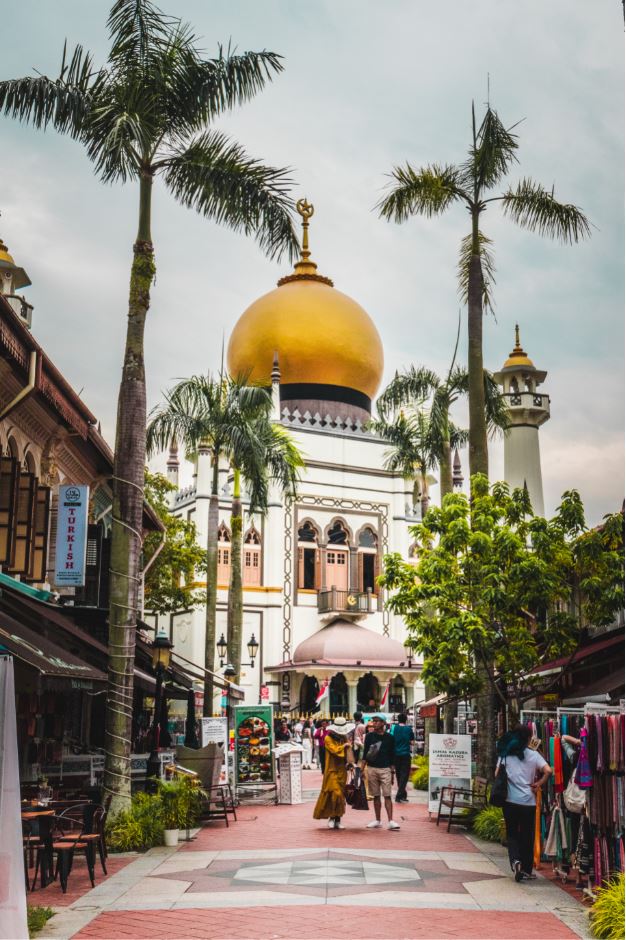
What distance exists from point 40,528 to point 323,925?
861 cm

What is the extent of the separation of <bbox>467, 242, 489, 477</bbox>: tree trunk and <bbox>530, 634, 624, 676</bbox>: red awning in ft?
10.6

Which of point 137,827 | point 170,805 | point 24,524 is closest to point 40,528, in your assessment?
point 24,524

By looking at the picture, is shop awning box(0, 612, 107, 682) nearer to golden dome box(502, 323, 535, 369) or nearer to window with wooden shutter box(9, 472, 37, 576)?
window with wooden shutter box(9, 472, 37, 576)

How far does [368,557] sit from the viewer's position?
45.8 m

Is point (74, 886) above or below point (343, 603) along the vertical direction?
below

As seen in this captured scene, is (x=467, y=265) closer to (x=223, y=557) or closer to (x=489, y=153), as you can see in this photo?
(x=489, y=153)

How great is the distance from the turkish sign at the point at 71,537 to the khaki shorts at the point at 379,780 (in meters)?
5.24

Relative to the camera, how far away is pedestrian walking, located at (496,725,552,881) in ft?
36.1

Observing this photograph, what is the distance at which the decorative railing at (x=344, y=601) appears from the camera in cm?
4316

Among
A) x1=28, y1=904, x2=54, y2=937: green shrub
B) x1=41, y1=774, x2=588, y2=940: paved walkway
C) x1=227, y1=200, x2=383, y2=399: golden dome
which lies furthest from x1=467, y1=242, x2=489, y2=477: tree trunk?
x1=227, y1=200, x2=383, y2=399: golden dome

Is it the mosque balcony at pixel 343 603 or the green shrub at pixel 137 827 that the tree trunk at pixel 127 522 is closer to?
the green shrub at pixel 137 827

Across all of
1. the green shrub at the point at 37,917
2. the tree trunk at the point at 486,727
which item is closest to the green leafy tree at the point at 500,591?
the tree trunk at the point at 486,727

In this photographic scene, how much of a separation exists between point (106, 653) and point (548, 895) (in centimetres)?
795

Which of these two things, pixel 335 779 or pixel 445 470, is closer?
pixel 335 779
